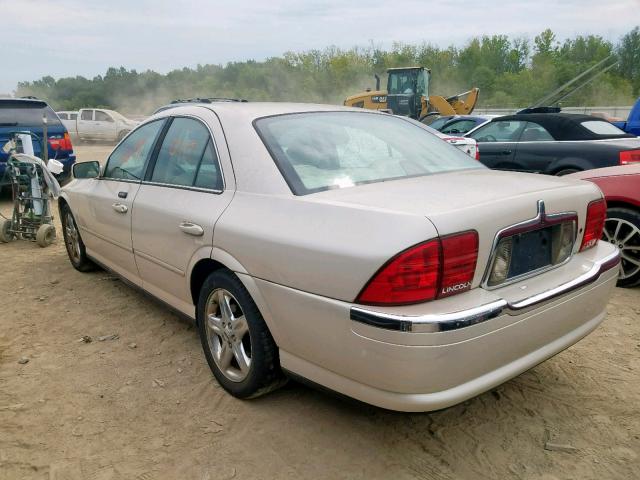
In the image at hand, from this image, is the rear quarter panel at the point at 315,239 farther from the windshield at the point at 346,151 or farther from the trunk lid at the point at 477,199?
the windshield at the point at 346,151

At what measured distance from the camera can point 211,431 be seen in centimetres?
249

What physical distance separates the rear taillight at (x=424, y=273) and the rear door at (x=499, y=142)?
6378mm

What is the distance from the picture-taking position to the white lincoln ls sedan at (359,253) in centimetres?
188

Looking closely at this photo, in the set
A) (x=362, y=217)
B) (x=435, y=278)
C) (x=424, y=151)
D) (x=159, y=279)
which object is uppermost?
(x=424, y=151)

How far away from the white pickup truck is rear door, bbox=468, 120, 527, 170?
17936 mm

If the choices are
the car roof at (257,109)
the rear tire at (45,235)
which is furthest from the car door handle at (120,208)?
the rear tire at (45,235)

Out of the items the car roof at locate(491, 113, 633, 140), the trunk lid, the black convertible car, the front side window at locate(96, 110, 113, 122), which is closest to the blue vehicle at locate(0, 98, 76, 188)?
the black convertible car

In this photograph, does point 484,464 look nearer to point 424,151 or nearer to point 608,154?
point 424,151

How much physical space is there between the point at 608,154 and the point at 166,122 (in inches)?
220

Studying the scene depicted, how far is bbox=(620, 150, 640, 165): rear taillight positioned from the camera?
20.6 ft

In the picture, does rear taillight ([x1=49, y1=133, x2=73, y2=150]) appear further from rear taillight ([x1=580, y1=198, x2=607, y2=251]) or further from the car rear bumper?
rear taillight ([x1=580, y1=198, x2=607, y2=251])

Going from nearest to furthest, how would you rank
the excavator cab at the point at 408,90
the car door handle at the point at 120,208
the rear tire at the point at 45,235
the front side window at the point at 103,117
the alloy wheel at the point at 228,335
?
the alloy wheel at the point at 228,335
the car door handle at the point at 120,208
the rear tire at the point at 45,235
the excavator cab at the point at 408,90
the front side window at the point at 103,117

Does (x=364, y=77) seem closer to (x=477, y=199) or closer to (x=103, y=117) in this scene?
(x=103, y=117)

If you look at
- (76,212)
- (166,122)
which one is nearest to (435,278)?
(166,122)
